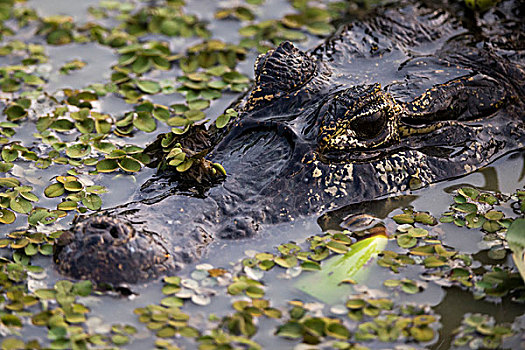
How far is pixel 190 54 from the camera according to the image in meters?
6.75

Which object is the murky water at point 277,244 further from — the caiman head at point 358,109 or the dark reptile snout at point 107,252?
the caiman head at point 358,109

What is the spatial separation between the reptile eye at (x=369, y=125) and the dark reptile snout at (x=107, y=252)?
1.52 m

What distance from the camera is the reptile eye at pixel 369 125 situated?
15.2 feet

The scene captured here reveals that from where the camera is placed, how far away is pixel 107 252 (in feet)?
12.7

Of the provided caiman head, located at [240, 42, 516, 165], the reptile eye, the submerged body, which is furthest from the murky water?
the reptile eye

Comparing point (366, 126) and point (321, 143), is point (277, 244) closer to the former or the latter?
point (321, 143)

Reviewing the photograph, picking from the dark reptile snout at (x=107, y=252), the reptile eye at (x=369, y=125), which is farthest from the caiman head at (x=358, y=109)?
the dark reptile snout at (x=107, y=252)

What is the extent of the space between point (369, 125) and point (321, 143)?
36 centimetres

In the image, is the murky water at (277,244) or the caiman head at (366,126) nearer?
the murky water at (277,244)

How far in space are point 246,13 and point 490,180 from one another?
3.32 m

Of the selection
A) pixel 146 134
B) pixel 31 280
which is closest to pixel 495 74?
pixel 146 134

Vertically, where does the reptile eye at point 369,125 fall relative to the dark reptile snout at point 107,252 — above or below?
above

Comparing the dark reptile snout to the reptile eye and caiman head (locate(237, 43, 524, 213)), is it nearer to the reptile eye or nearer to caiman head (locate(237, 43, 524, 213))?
caiman head (locate(237, 43, 524, 213))

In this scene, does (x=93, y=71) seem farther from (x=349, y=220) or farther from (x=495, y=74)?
(x=495, y=74)
